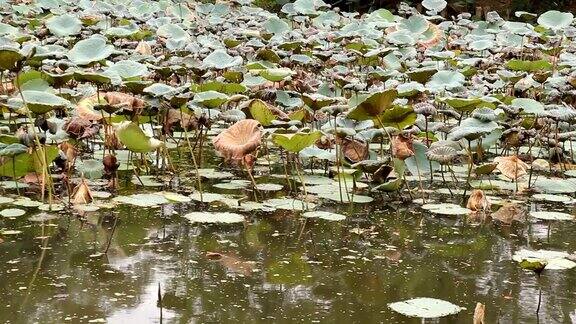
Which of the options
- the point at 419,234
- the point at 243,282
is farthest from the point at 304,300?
the point at 419,234

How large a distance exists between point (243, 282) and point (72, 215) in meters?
0.82

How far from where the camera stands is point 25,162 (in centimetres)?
305

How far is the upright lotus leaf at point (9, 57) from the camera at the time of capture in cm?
267

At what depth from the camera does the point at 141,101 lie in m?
3.43

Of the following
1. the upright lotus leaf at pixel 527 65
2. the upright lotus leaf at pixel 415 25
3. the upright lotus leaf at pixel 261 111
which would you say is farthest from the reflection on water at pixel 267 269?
the upright lotus leaf at pixel 415 25

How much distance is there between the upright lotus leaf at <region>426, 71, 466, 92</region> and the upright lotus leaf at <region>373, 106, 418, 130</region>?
1.87ft

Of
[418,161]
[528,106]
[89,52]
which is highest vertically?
[89,52]

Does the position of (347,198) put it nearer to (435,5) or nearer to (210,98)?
(210,98)

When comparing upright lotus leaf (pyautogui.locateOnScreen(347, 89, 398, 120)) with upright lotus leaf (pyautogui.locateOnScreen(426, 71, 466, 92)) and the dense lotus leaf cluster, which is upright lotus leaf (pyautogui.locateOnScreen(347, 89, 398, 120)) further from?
upright lotus leaf (pyautogui.locateOnScreen(426, 71, 466, 92))

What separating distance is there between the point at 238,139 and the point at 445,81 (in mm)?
1246

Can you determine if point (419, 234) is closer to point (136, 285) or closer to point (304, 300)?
point (304, 300)

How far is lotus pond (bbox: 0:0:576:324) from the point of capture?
2.05 metres

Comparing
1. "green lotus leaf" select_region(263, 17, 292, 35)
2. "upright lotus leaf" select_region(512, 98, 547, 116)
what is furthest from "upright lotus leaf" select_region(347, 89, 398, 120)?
"green lotus leaf" select_region(263, 17, 292, 35)

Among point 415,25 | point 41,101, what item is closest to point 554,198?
point 41,101
